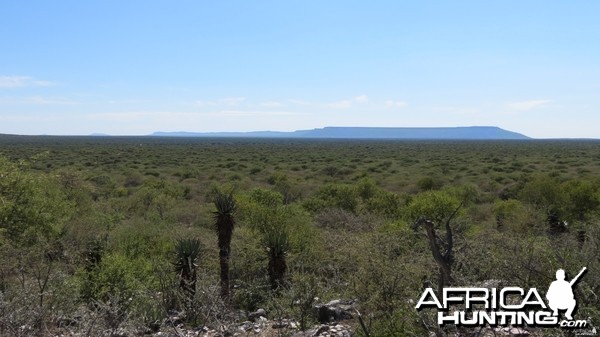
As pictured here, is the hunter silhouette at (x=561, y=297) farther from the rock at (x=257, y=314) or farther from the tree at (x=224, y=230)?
the tree at (x=224, y=230)

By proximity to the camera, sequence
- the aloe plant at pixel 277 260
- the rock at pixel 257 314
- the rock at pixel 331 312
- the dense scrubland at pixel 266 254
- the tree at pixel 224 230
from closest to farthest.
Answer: the dense scrubland at pixel 266 254, the rock at pixel 331 312, the rock at pixel 257 314, the tree at pixel 224 230, the aloe plant at pixel 277 260

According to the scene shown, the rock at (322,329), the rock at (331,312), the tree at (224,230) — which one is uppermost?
the tree at (224,230)

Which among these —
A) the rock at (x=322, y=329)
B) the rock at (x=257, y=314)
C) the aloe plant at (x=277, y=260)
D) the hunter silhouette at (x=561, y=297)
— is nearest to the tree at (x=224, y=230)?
the rock at (x=257, y=314)

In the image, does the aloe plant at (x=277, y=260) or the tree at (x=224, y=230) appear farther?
the aloe plant at (x=277, y=260)

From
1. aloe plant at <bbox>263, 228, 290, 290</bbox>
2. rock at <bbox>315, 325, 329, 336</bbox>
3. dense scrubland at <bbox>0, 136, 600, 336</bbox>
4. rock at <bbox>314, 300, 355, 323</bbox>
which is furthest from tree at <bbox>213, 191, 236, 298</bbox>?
rock at <bbox>315, 325, 329, 336</bbox>

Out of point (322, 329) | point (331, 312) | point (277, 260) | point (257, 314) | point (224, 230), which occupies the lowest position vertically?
point (257, 314)

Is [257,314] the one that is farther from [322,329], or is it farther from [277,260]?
[322,329]

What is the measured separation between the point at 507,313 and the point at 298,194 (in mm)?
26055

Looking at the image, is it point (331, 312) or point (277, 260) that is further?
point (277, 260)

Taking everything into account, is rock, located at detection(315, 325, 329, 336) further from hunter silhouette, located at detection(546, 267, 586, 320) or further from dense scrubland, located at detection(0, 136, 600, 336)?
hunter silhouette, located at detection(546, 267, 586, 320)

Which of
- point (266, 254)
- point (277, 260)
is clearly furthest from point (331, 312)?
point (266, 254)

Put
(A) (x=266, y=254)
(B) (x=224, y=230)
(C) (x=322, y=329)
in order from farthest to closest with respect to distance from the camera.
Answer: (A) (x=266, y=254)
(B) (x=224, y=230)
(C) (x=322, y=329)

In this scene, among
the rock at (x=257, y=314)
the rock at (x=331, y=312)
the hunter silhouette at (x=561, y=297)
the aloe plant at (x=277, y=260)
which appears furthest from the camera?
the aloe plant at (x=277, y=260)

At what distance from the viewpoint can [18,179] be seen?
52.6 feet
